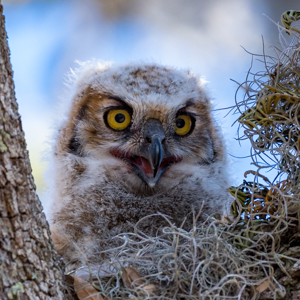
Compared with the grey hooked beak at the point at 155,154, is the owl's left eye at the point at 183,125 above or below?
above

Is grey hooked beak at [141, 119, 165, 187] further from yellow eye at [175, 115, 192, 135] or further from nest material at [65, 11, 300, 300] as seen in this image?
nest material at [65, 11, 300, 300]

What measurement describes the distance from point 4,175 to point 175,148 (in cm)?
103

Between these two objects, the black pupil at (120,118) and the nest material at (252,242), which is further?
the black pupil at (120,118)

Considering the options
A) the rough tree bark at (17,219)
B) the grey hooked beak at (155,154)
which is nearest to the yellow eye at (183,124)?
the grey hooked beak at (155,154)

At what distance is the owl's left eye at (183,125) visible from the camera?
2.15m

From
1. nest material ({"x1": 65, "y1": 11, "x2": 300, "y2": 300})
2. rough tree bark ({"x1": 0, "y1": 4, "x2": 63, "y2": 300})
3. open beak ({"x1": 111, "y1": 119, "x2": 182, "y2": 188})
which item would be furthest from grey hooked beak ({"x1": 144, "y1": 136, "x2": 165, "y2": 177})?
rough tree bark ({"x1": 0, "y1": 4, "x2": 63, "y2": 300})

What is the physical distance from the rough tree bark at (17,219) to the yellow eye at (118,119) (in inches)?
33.3

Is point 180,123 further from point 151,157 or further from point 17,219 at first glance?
point 17,219

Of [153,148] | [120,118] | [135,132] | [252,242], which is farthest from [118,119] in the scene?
[252,242]

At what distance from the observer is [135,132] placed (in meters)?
2.04

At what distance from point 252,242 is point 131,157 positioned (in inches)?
31.1

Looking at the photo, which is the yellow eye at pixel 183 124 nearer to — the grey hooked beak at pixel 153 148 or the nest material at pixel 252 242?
the grey hooked beak at pixel 153 148

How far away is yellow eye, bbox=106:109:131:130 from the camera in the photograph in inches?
81.6

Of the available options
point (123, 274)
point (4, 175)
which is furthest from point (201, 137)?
point (4, 175)
